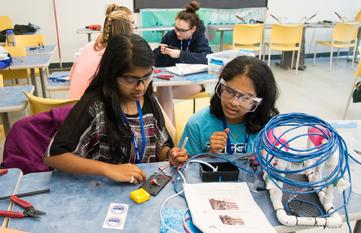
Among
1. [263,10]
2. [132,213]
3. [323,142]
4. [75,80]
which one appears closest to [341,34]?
[263,10]

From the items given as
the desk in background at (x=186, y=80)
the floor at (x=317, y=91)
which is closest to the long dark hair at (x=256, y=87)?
the desk in background at (x=186, y=80)

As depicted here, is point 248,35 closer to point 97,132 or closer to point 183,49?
point 183,49

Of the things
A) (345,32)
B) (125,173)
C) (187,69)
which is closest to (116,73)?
(125,173)

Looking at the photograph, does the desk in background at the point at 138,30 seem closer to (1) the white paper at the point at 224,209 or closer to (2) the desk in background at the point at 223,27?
(2) the desk in background at the point at 223,27

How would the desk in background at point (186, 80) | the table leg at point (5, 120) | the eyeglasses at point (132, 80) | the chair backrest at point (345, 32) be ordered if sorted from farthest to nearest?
the chair backrest at point (345, 32) < the desk in background at point (186, 80) < the table leg at point (5, 120) < the eyeglasses at point (132, 80)

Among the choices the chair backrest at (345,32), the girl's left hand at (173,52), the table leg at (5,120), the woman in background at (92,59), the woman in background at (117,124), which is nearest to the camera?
the woman in background at (117,124)

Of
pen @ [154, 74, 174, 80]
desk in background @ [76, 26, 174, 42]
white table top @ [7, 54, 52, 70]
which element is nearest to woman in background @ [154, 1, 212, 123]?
pen @ [154, 74, 174, 80]

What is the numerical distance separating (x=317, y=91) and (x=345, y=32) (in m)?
1.87

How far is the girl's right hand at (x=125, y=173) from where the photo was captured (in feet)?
3.83

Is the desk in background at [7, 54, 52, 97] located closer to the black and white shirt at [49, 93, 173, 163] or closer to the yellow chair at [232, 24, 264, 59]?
the black and white shirt at [49, 93, 173, 163]

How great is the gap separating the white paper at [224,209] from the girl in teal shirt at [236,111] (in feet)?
0.87

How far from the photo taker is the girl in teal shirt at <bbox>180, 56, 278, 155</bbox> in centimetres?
143

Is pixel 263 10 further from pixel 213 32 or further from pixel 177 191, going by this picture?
pixel 177 191

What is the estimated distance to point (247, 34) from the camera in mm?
5695
